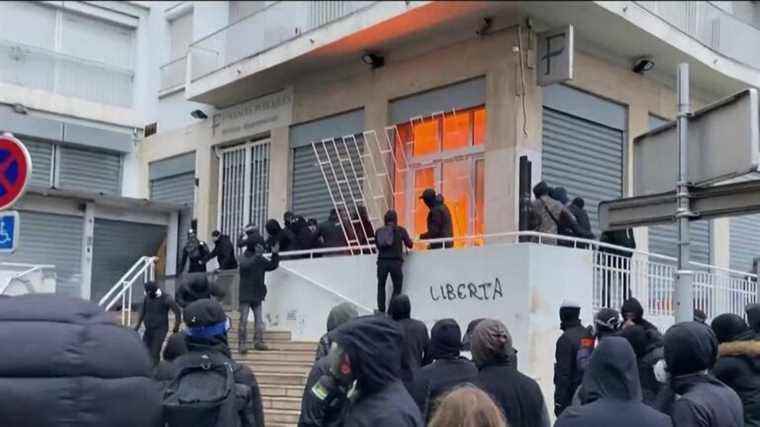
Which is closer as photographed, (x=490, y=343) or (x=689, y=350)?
(x=689, y=350)

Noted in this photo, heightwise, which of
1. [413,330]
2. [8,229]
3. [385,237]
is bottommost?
[413,330]

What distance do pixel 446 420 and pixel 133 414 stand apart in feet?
3.17

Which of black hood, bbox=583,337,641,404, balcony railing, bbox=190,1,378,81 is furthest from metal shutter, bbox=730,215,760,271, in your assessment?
black hood, bbox=583,337,641,404

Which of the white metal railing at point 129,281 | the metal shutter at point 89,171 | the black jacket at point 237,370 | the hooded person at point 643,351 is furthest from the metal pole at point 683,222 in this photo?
the metal shutter at point 89,171

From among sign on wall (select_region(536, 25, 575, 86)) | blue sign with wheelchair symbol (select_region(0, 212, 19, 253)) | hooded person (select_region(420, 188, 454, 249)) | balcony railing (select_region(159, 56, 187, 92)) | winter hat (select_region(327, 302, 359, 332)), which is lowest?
winter hat (select_region(327, 302, 359, 332))

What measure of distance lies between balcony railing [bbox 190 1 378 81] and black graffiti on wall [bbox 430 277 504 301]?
3.29 m

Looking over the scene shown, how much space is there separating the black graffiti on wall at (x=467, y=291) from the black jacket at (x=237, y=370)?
675cm

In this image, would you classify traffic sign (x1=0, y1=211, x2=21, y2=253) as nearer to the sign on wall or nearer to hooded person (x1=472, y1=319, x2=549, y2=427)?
hooded person (x1=472, y1=319, x2=549, y2=427)

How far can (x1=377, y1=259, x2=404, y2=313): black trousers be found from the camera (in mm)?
11383

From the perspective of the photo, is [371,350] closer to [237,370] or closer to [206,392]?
[206,392]

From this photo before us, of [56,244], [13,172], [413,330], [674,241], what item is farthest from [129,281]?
[674,241]

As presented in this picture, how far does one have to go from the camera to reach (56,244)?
12852mm

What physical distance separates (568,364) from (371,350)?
400cm

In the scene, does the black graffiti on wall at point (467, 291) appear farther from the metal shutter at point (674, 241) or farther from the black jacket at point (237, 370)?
the black jacket at point (237, 370)
